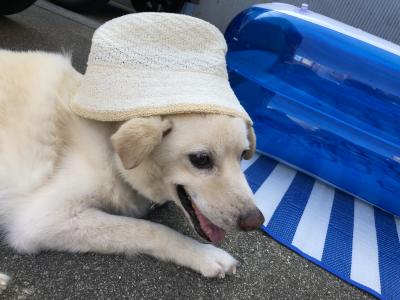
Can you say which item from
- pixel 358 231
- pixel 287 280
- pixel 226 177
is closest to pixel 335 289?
pixel 287 280

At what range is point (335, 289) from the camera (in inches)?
69.4

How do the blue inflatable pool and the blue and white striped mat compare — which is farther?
the blue inflatable pool

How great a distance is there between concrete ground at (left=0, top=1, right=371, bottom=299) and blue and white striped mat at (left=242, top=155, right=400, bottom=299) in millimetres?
99

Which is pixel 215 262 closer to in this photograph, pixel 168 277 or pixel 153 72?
pixel 168 277

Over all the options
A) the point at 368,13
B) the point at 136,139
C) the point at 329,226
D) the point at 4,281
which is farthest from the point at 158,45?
the point at 368,13

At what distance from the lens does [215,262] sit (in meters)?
1.57

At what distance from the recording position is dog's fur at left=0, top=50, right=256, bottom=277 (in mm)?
1403

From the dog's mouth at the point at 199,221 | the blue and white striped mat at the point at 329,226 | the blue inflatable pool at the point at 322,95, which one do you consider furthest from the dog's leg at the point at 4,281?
the blue inflatable pool at the point at 322,95

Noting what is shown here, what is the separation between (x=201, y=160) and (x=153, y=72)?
0.36 m

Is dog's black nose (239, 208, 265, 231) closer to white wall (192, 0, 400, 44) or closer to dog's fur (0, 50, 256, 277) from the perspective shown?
dog's fur (0, 50, 256, 277)

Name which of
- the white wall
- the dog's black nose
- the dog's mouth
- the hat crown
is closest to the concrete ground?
the dog's mouth

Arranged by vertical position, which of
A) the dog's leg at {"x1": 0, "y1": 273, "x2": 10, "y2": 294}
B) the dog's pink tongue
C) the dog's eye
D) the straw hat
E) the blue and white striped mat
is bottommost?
the blue and white striped mat

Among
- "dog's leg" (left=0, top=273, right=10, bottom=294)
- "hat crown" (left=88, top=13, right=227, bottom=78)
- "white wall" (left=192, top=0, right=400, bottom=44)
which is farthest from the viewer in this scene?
"white wall" (left=192, top=0, right=400, bottom=44)

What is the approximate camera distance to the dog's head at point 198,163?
1.35 metres
